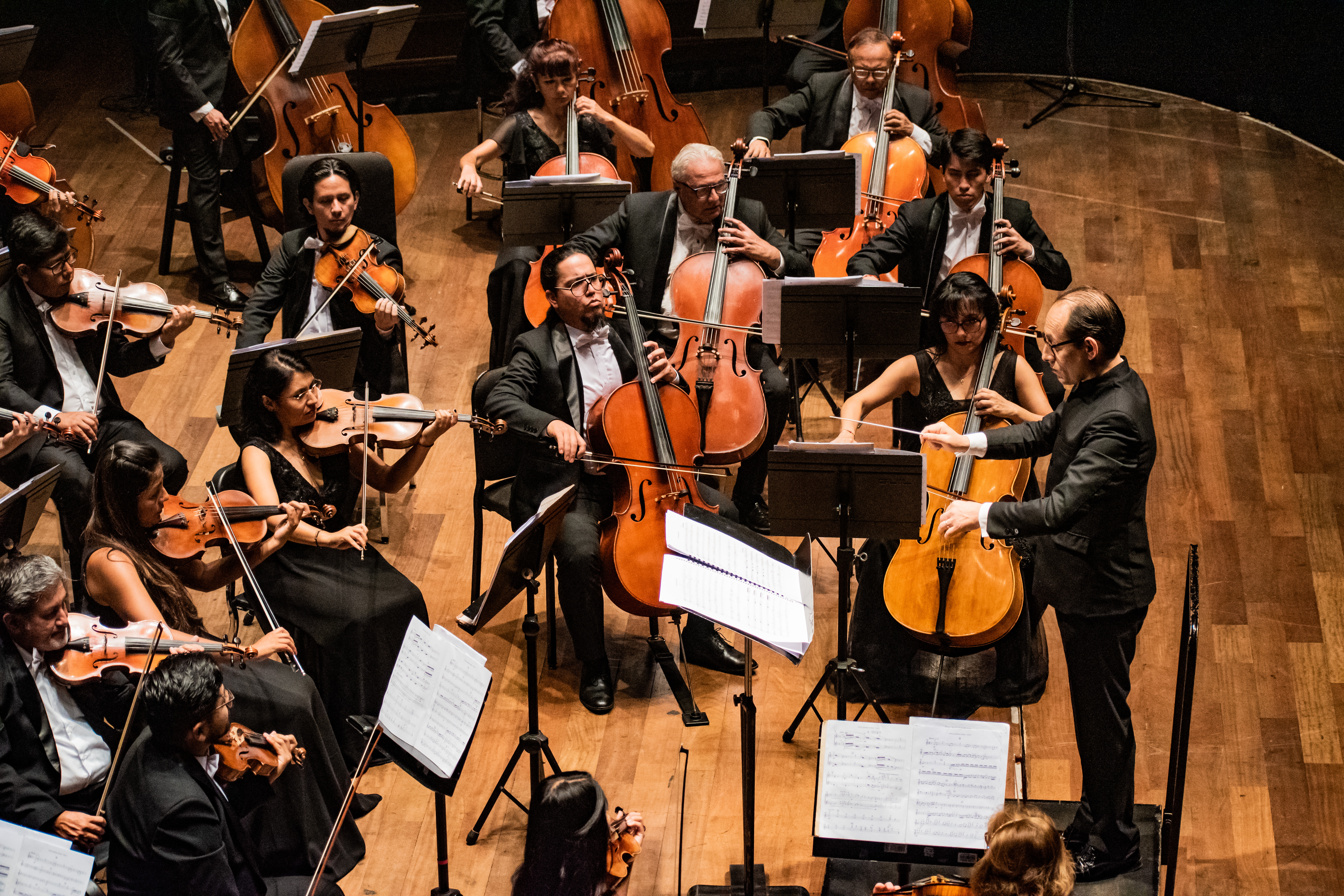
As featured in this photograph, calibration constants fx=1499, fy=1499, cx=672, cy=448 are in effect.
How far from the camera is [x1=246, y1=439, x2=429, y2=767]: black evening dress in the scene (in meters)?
3.71

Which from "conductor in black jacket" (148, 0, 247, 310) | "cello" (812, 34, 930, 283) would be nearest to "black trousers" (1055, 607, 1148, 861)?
"cello" (812, 34, 930, 283)

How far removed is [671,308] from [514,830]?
159cm

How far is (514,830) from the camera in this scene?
12.1ft

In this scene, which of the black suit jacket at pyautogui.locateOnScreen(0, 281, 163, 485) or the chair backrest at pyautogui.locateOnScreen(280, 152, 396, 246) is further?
the chair backrest at pyautogui.locateOnScreen(280, 152, 396, 246)

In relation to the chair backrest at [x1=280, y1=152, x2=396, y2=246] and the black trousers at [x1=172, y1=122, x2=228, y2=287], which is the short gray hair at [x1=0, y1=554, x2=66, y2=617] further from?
the black trousers at [x1=172, y1=122, x2=228, y2=287]

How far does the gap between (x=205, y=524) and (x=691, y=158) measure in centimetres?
177

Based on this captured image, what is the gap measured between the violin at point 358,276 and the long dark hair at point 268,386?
1.97 feet

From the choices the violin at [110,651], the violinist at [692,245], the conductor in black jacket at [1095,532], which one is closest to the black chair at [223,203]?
the violinist at [692,245]

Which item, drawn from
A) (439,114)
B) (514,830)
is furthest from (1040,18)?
(514,830)

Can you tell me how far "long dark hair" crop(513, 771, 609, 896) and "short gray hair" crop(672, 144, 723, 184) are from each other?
7.43 ft

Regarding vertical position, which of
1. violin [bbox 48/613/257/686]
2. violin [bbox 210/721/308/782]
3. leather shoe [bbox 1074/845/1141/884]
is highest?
violin [bbox 48/613/257/686]

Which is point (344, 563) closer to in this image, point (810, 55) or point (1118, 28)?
point (810, 55)

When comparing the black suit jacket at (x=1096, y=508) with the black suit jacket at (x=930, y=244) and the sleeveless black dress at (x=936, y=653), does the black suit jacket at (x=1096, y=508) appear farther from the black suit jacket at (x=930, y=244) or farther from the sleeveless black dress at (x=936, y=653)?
the black suit jacket at (x=930, y=244)

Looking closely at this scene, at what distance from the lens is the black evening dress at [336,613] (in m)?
3.71
